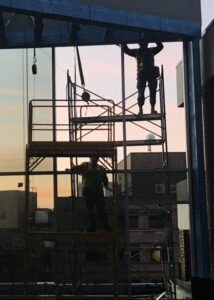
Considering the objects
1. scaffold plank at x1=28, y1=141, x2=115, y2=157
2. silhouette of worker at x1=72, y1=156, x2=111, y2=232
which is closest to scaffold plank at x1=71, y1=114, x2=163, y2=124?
silhouette of worker at x1=72, y1=156, x2=111, y2=232

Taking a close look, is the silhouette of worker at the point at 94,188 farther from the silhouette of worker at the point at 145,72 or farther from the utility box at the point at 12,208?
the silhouette of worker at the point at 145,72

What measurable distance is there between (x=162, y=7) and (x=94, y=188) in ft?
11.3

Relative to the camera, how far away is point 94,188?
943 centimetres

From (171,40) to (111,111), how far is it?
5.71ft

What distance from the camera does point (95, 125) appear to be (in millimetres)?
10602

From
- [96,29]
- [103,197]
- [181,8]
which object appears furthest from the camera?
[96,29]

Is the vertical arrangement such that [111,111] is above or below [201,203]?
above

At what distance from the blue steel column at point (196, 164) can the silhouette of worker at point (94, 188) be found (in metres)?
1.57

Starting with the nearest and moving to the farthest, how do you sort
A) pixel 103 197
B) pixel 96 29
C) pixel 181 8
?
pixel 103 197, pixel 181 8, pixel 96 29

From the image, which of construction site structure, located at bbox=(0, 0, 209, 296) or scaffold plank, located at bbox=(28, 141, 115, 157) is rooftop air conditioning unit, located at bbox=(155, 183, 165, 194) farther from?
scaffold plank, located at bbox=(28, 141, 115, 157)

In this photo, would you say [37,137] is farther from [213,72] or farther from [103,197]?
[213,72]

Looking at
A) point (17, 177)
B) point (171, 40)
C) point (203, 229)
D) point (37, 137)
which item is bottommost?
point (203, 229)

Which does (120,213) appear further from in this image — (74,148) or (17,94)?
(17,94)

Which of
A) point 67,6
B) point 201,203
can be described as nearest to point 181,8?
point 67,6
